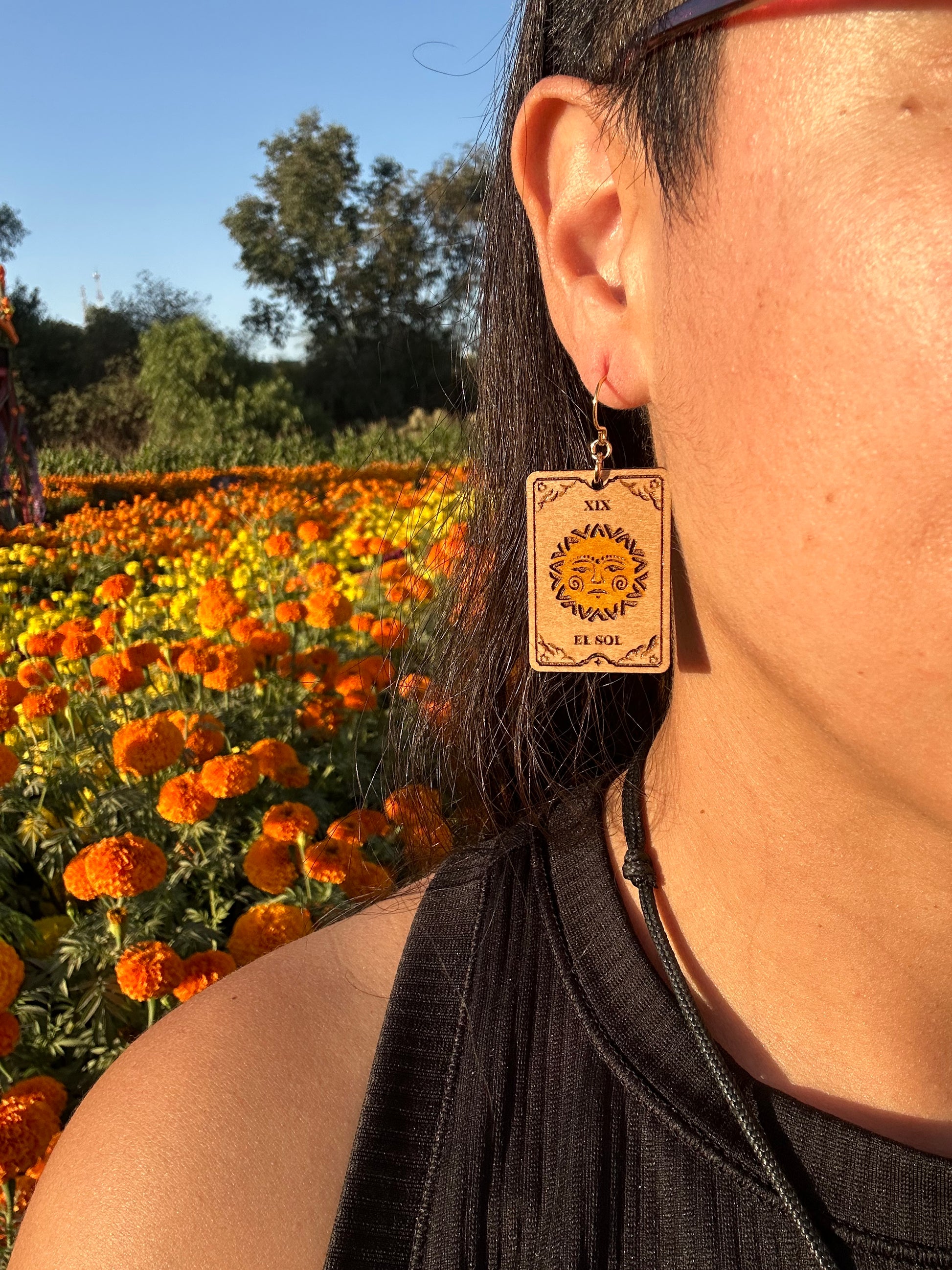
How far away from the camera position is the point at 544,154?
875mm

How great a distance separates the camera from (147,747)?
7.00ft

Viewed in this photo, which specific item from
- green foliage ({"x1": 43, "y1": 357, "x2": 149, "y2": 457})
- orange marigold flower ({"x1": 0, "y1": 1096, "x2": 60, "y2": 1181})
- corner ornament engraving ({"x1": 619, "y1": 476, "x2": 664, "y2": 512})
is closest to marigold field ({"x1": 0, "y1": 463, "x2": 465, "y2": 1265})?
orange marigold flower ({"x1": 0, "y1": 1096, "x2": 60, "y2": 1181})

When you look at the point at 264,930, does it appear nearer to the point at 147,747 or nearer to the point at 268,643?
the point at 147,747

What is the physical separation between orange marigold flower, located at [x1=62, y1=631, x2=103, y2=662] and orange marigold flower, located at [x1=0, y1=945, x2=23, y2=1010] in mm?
1171

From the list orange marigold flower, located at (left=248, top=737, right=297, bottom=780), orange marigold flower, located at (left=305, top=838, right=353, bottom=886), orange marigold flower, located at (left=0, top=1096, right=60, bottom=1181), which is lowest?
orange marigold flower, located at (left=0, top=1096, right=60, bottom=1181)

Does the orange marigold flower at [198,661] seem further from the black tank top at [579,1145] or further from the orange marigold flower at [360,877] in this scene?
the black tank top at [579,1145]

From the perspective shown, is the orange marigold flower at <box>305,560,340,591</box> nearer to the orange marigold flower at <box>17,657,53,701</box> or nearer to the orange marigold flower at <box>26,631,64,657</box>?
the orange marigold flower at <box>26,631,64,657</box>

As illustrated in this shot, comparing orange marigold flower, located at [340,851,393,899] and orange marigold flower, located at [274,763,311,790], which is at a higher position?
orange marigold flower, located at [274,763,311,790]

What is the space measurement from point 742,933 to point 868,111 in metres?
0.68

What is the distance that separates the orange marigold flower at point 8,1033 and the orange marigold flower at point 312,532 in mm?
2881

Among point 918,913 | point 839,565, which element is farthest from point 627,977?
point 839,565

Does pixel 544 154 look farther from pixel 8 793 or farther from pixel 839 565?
pixel 8 793

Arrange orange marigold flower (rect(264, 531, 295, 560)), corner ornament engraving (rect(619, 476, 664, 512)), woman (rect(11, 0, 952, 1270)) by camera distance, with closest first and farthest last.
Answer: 1. woman (rect(11, 0, 952, 1270))
2. corner ornament engraving (rect(619, 476, 664, 512))
3. orange marigold flower (rect(264, 531, 295, 560))

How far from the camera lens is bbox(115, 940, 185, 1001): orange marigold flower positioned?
1.57 meters
